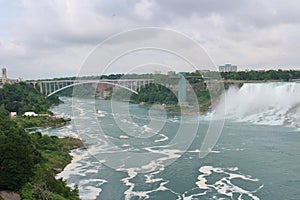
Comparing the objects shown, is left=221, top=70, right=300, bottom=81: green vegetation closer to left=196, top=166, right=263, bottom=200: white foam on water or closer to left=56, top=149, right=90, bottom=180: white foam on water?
left=56, top=149, right=90, bottom=180: white foam on water

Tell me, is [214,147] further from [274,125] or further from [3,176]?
[3,176]

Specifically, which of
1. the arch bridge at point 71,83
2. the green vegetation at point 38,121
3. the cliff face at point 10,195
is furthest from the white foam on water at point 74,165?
the arch bridge at point 71,83

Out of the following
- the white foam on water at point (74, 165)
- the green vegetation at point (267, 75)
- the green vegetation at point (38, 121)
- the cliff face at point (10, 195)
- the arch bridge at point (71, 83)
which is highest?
the green vegetation at point (267, 75)

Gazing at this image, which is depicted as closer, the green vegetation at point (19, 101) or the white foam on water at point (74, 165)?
the white foam on water at point (74, 165)

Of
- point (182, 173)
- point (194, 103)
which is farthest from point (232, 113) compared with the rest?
point (182, 173)

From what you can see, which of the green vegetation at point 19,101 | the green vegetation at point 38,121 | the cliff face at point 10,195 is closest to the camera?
the cliff face at point 10,195

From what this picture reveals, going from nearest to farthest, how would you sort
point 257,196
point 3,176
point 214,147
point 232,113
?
point 3,176 → point 257,196 → point 214,147 → point 232,113

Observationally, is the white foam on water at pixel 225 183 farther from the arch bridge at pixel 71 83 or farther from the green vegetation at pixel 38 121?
the arch bridge at pixel 71 83

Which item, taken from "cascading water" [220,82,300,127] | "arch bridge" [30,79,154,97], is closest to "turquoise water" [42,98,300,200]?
"cascading water" [220,82,300,127]
